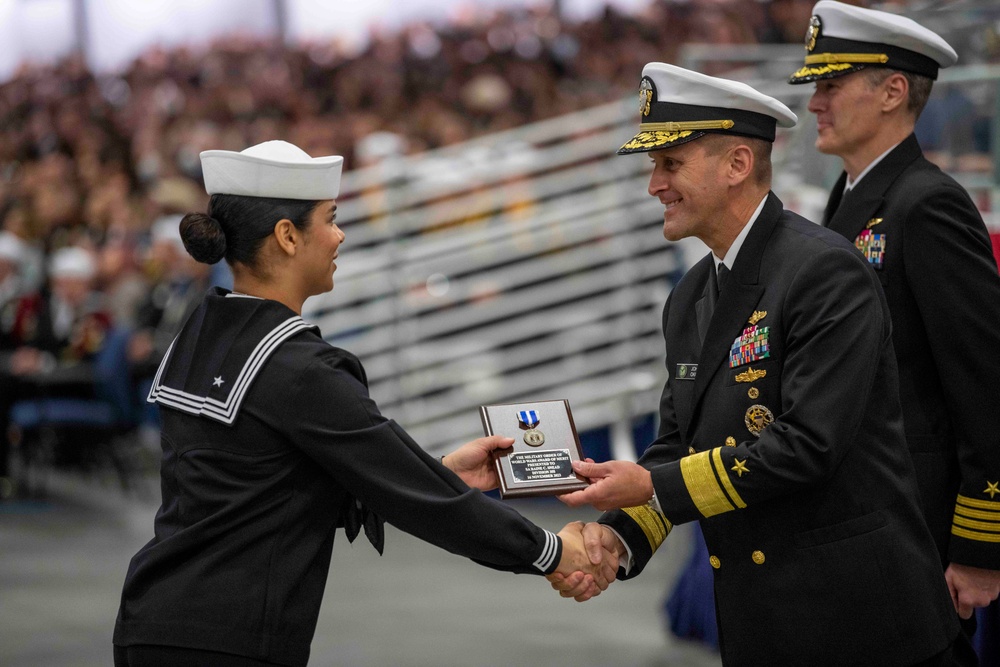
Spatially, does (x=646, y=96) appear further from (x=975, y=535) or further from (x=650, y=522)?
(x=975, y=535)

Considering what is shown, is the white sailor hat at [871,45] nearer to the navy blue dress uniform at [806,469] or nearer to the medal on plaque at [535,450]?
the navy blue dress uniform at [806,469]

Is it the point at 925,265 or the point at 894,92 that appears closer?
the point at 925,265

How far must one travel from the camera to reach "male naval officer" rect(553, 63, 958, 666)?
7.32 ft

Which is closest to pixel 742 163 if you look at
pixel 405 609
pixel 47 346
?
pixel 405 609

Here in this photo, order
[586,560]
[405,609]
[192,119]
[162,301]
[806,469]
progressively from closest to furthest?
[806,469]
[586,560]
[405,609]
[162,301]
[192,119]

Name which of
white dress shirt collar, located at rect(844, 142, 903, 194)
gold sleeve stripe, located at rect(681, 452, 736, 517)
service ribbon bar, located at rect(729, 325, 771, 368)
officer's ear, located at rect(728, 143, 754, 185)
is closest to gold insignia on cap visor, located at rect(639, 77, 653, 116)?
officer's ear, located at rect(728, 143, 754, 185)

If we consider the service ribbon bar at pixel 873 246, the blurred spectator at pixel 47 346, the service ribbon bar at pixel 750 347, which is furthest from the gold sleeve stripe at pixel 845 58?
the blurred spectator at pixel 47 346

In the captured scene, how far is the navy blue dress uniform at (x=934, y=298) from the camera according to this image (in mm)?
2541

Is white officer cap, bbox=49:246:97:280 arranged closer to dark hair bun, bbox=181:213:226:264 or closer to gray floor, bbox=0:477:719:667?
gray floor, bbox=0:477:719:667

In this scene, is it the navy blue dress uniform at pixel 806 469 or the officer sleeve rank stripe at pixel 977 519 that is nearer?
the navy blue dress uniform at pixel 806 469

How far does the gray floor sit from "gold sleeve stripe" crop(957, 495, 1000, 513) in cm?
236

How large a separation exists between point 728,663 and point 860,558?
1.19 feet

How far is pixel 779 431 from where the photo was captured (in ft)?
7.35

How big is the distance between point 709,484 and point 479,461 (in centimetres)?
66
